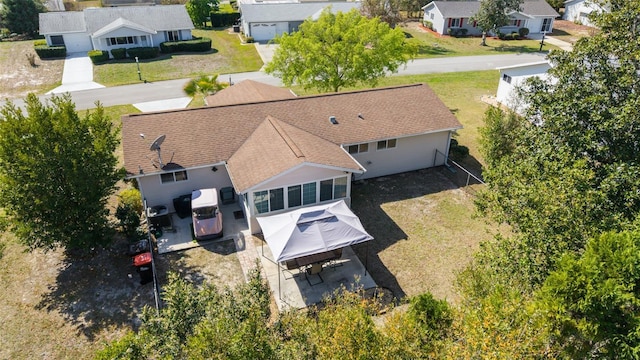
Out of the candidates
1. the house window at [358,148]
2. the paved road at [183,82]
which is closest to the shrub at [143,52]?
the paved road at [183,82]

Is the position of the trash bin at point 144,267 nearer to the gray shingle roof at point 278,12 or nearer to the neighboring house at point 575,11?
the gray shingle roof at point 278,12

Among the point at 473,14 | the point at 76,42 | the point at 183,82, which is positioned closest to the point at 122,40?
the point at 76,42

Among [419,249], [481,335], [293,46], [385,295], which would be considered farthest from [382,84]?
[481,335]

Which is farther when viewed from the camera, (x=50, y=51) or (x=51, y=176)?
(x=50, y=51)

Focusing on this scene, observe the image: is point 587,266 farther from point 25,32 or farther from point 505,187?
point 25,32

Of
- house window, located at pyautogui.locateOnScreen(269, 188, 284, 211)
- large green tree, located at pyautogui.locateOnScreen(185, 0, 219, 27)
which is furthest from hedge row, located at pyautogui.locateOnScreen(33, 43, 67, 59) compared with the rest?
house window, located at pyautogui.locateOnScreen(269, 188, 284, 211)

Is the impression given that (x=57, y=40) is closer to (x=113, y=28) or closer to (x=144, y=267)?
(x=113, y=28)
